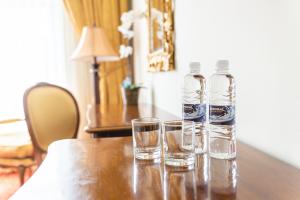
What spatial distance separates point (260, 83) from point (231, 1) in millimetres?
296

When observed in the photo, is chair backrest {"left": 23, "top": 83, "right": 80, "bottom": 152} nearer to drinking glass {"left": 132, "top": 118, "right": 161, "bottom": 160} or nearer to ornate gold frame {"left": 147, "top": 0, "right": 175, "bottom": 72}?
ornate gold frame {"left": 147, "top": 0, "right": 175, "bottom": 72}

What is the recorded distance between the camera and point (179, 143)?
72 cm

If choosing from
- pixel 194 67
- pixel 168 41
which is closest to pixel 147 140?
pixel 194 67

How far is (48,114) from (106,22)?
130 centimetres

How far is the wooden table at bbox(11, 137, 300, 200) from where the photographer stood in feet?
1.75

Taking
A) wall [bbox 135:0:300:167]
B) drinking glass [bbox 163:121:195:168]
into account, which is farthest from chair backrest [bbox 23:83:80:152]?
drinking glass [bbox 163:121:195:168]

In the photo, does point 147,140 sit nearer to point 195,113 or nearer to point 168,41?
point 195,113

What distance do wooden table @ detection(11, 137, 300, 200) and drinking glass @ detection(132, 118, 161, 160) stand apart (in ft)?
0.11

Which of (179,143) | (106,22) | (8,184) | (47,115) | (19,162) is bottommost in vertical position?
(8,184)

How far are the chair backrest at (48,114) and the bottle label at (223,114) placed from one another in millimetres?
1453

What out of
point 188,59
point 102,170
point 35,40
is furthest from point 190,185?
point 35,40

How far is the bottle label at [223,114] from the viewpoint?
0.73 meters

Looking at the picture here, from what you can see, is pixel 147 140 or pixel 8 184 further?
pixel 8 184

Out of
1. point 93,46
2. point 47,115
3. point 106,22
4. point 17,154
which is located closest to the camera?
point 47,115
